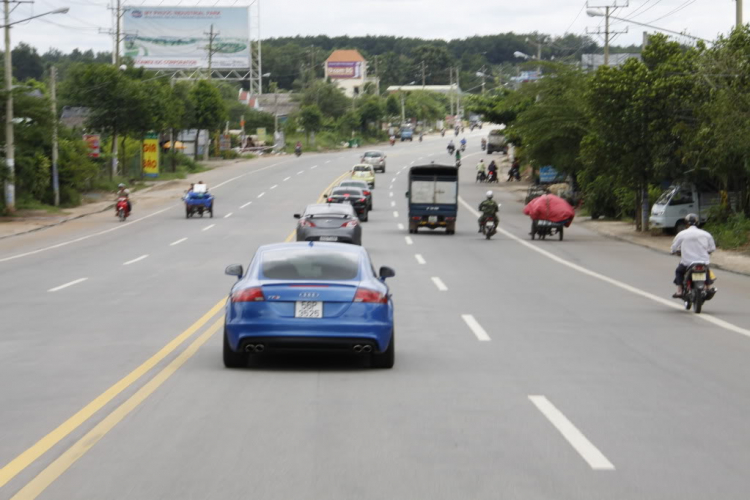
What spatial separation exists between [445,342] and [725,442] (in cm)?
621

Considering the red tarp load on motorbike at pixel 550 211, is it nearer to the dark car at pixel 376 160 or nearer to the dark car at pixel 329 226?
the dark car at pixel 329 226

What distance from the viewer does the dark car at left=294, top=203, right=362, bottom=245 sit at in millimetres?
28344

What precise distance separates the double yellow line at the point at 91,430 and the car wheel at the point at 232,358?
22.1 inches

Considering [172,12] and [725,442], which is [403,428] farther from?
[172,12]

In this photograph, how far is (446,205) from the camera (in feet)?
135

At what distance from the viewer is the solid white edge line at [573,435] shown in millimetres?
7766

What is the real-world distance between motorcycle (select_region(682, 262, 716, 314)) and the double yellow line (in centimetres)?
818

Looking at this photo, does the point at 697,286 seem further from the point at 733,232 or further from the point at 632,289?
the point at 733,232

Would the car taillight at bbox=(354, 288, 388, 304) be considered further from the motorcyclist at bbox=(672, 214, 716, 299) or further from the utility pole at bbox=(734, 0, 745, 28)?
the utility pole at bbox=(734, 0, 745, 28)

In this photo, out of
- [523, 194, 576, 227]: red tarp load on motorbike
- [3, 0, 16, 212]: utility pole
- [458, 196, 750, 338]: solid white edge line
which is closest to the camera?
[458, 196, 750, 338]: solid white edge line

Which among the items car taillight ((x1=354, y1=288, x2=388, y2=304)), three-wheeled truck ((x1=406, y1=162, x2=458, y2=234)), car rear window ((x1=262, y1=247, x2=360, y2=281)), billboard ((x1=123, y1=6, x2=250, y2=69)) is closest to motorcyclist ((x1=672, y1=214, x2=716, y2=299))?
car rear window ((x1=262, y1=247, x2=360, y2=281))

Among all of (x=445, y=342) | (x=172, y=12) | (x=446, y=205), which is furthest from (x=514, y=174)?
(x=445, y=342)

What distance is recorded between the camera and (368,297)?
11711 millimetres

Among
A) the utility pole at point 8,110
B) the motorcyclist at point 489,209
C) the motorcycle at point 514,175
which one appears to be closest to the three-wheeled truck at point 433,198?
the motorcyclist at point 489,209
